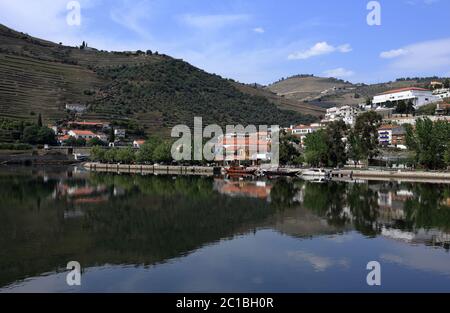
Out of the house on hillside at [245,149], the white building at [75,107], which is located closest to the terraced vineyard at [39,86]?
the white building at [75,107]

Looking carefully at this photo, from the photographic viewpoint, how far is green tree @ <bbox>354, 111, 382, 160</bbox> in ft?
219

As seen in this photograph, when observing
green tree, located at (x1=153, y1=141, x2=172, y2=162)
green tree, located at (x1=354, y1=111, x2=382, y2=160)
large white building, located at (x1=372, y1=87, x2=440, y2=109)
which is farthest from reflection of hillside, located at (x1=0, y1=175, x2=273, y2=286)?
large white building, located at (x1=372, y1=87, x2=440, y2=109)

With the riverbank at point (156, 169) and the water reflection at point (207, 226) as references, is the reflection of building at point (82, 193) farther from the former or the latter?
the riverbank at point (156, 169)

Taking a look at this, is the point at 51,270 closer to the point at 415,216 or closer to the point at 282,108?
the point at 415,216

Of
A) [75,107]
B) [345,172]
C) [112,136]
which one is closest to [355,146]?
[345,172]

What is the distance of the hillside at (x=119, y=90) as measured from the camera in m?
118

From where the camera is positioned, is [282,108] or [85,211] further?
[282,108]

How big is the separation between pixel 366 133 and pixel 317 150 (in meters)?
7.34

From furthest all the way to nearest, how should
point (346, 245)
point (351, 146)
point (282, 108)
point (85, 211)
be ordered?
point (282, 108) → point (351, 146) → point (85, 211) → point (346, 245)

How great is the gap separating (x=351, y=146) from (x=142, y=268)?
5601 cm

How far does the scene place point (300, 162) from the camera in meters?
77.4

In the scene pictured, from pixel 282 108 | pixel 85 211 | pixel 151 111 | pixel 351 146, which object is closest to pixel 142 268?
pixel 85 211

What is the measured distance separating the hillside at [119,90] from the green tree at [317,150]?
4770 centimetres

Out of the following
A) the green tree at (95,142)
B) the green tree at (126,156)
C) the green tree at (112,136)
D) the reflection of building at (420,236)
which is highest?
the green tree at (112,136)
